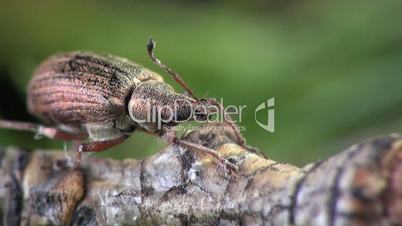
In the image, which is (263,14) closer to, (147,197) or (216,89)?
(216,89)

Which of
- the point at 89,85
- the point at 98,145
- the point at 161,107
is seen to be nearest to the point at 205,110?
the point at 161,107

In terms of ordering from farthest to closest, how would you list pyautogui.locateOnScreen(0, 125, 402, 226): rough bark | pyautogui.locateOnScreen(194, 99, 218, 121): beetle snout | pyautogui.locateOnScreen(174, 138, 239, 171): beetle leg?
pyautogui.locateOnScreen(194, 99, 218, 121): beetle snout < pyautogui.locateOnScreen(174, 138, 239, 171): beetle leg < pyautogui.locateOnScreen(0, 125, 402, 226): rough bark

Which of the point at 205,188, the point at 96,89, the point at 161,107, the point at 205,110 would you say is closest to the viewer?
the point at 205,188

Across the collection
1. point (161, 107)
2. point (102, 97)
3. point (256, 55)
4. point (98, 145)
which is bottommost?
point (98, 145)

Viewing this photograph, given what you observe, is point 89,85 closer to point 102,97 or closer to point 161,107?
point 102,97

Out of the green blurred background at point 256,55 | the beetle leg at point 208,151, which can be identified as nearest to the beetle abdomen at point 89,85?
the green blurred background at point 256,55

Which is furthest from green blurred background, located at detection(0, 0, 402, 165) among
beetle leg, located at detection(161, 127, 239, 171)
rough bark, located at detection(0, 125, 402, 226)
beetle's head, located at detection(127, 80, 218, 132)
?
beetle leg, located at detection(161, 127, 239, 171)

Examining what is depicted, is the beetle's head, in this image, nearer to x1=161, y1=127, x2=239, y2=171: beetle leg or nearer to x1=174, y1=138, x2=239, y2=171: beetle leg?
x1=161, y1=127, x2=239, y2=171: beetle leg
